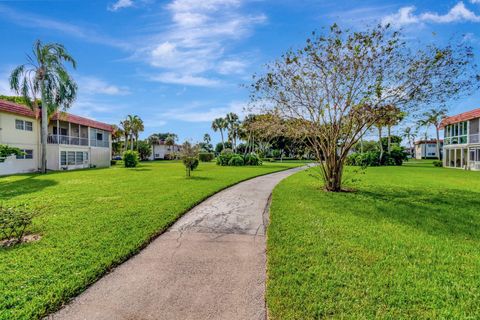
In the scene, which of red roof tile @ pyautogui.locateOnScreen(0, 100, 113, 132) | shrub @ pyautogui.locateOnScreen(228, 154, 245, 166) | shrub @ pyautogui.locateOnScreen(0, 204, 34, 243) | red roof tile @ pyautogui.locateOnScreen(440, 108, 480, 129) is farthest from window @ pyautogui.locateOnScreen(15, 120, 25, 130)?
red roof tile @ pyautogui.locateOnScreen(440, 108, 480, 129)

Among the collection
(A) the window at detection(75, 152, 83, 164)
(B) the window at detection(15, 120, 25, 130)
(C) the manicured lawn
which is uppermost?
(B) the window at detection(15, 120, 25, 130)

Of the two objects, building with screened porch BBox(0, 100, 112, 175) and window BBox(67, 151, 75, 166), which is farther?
window BBox(67, 151, 75, 166)

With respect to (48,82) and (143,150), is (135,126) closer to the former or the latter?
(143,150)

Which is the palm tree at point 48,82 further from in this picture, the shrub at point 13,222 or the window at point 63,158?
the shrub at point 13,222

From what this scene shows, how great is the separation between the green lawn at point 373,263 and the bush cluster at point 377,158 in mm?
24938

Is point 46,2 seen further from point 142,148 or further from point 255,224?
point 142,148

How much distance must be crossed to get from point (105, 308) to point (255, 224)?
152 inches

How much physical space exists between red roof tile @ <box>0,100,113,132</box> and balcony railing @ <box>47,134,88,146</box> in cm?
171

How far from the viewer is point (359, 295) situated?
3.13 m

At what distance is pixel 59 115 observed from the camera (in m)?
23.8

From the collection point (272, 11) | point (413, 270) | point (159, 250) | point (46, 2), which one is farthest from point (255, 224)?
point (46, 2)

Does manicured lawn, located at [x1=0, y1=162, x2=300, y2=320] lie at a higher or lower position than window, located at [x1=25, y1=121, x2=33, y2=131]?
lower

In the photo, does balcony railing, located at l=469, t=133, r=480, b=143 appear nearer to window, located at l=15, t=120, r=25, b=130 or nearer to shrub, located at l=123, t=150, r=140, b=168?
shrub, located at l=123, t=150, r=140, b=168

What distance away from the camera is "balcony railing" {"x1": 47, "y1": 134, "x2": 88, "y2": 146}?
24266 millimetres
